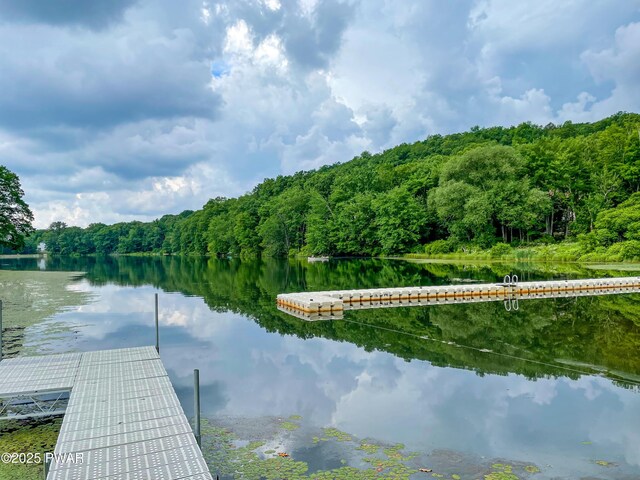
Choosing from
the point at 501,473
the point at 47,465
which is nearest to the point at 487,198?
the point at 501,473

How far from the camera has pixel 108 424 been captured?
6.56 metres

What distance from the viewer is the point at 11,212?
33.8 m

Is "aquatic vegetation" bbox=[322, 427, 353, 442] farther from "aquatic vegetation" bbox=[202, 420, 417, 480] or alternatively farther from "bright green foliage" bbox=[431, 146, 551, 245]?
"bright green foliage" bbox=[431, 146, 551, 245]

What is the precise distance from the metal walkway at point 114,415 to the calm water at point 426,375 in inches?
53.3

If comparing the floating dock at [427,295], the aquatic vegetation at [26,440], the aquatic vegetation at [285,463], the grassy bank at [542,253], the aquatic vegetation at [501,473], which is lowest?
the aquatic vegetation at [501,473]

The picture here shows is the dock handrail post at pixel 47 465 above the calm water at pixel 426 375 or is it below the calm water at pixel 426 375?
above

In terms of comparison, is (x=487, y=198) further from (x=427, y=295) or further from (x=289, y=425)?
(x=289, y=425)

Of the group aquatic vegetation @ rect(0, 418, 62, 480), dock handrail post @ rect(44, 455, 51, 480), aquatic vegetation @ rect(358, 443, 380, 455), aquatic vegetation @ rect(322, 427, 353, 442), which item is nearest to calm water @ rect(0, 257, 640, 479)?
aquatic vegetation @ rect(322, 427, 353, 442)

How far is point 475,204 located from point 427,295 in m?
37.2

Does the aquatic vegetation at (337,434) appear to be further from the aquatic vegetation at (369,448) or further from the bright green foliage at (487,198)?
the bright green foliage at (487,198)

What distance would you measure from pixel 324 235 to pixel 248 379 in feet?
212

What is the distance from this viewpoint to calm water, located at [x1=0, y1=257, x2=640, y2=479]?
23.7 feet

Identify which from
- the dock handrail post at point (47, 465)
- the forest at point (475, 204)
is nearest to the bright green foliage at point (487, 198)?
the forest at point (475, 204)

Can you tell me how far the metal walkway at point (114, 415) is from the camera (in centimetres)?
530
